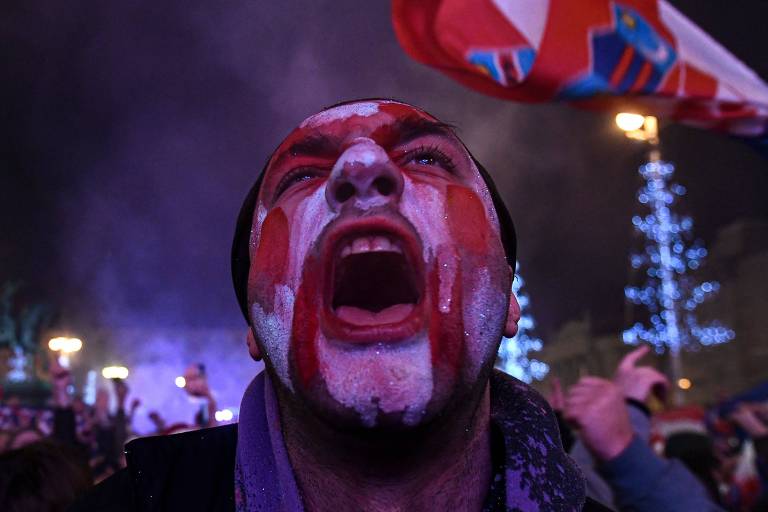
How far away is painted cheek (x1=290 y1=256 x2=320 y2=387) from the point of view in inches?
47.0

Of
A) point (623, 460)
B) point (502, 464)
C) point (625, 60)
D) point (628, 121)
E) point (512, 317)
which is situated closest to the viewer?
point (502, 464)

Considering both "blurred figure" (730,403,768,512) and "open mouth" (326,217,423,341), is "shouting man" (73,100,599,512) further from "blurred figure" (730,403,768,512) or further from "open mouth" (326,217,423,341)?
"blurred figure" (730,403,768,512)

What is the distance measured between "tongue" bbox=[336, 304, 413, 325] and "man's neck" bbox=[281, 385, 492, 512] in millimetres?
210

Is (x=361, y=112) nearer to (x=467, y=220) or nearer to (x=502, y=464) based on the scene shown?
(x=467, y=220)

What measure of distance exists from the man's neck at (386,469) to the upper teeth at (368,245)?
33cm

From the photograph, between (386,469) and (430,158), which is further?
(430,158)

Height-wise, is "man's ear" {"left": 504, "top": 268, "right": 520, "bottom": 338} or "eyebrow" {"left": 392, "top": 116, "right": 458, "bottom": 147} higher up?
"eyebrow" {"left": 392, "top": 116, "right": 458, "bottom": 147}

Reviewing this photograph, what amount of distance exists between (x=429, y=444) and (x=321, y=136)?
70 cm

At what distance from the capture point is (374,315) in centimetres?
127

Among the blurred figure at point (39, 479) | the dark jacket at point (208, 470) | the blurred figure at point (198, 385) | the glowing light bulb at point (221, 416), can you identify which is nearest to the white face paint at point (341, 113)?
the dark jacket at point (208, 470)

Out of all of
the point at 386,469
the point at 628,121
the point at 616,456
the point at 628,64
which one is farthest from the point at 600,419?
the point at 628,121

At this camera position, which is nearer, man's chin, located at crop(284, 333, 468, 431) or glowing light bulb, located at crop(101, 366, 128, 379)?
man's chin, located at crop(284, 333, 468, 431)

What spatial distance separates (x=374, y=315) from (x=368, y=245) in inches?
5.4

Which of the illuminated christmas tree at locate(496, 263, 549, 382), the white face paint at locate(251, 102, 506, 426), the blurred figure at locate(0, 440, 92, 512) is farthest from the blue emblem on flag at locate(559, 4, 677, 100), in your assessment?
the illuminated christmas tree at locate(496, 263, 549, 382)
